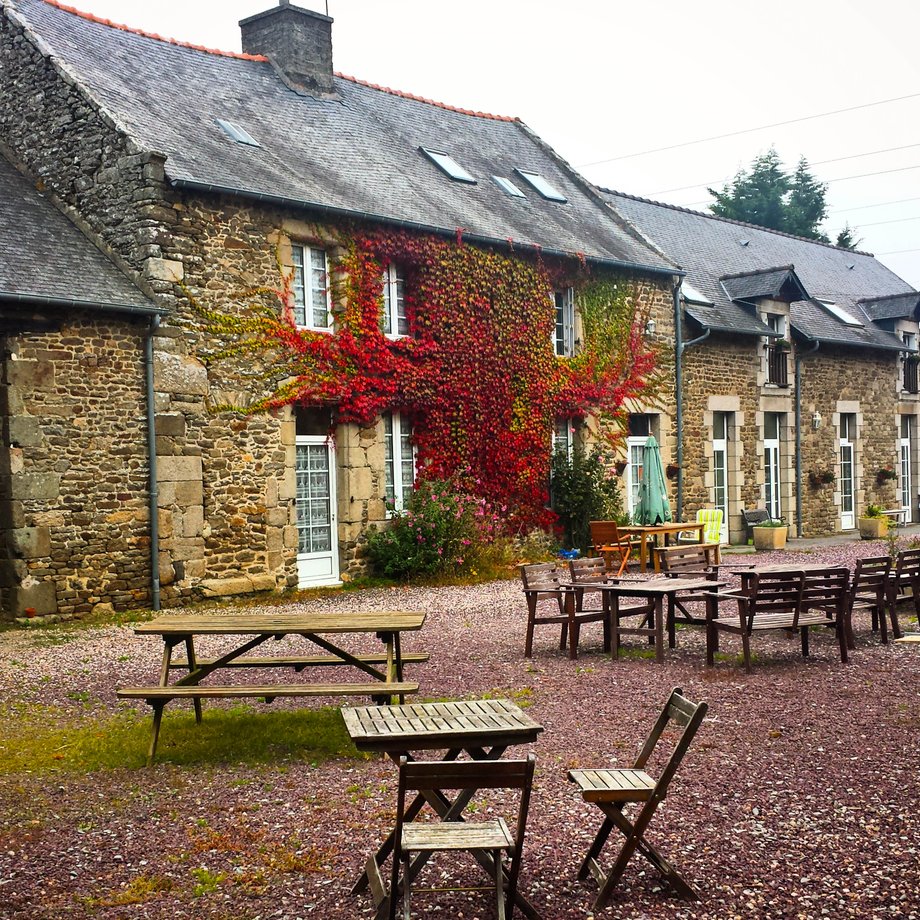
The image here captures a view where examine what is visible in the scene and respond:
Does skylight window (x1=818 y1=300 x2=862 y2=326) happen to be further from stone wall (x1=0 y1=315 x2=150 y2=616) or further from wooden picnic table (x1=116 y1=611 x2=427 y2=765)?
wooden picnic table (x1=116 y1=611 x2=427 y2=765)

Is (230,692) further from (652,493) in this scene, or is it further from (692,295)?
(692,295)

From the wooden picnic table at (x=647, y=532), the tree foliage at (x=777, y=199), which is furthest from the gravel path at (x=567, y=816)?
the tree foliage at (x=777, y=199)

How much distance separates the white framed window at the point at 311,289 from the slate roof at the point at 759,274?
8.12 metres

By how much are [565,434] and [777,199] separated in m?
26.6

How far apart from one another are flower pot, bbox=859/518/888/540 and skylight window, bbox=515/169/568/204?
872 cm

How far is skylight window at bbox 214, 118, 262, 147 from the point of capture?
14.4m

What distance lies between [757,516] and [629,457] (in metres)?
3.68

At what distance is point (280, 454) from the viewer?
13578 millimetres

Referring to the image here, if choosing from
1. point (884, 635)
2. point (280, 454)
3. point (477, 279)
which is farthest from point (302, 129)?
point (884, 635)

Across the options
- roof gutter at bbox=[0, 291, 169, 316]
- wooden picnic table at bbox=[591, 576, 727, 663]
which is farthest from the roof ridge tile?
wooden picnic table at bbox=[591, 576, 727, 663]

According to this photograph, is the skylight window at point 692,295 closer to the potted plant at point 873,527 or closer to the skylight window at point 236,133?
the potted plant at point 873,527

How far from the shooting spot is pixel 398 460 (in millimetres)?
15047

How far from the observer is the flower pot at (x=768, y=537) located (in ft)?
64.2

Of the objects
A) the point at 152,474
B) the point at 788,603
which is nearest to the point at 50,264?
the point at 152,474
